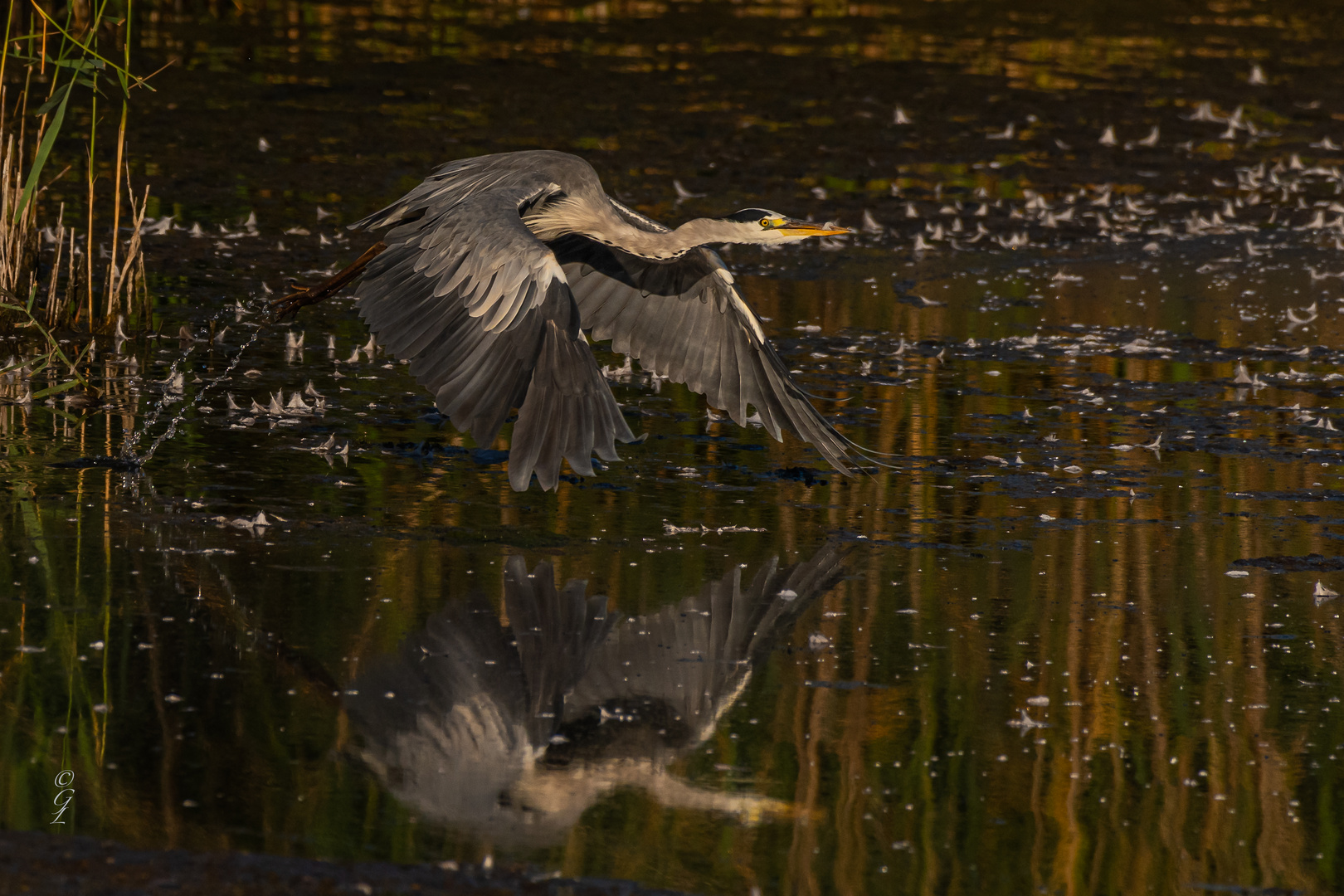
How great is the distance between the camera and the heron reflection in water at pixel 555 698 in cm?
450

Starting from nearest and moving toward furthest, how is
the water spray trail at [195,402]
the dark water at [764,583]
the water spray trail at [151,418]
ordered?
the dark water at [764,583]
the water spray trail at [151,418]
the water spray trail at [195,402]

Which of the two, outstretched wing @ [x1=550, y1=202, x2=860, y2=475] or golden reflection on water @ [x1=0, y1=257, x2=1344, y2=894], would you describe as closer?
golden reflection on water @ [x1=0, y1=257, x2=1344, y2=894]

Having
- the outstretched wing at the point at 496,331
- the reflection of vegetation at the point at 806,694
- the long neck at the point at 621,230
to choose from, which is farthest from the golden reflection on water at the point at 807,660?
the long neck at the point at 621,230

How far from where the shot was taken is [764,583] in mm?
6160

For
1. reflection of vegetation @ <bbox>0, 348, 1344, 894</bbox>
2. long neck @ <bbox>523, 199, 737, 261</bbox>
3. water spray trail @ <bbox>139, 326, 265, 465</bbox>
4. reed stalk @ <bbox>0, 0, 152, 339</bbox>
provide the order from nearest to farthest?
reflection of vegetation @ <bbox>0, 348, 1344, 894</bbox> < water spray trail @ <bbox>139, 326, 265, 465</bbox> < long neck @ <bbox>523, 199, 737, 261</bbox> < reed stalk @ <bbox>0, 0, 152, 339</bbox>

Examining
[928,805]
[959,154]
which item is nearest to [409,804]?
[928,805]

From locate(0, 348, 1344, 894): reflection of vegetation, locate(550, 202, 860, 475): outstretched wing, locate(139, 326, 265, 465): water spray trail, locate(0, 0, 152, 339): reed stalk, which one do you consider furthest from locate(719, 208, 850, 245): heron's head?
locate(0, 0, 152, 339): reed stalk

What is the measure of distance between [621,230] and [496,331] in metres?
1.13

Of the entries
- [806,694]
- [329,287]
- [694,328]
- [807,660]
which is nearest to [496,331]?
[694,328]

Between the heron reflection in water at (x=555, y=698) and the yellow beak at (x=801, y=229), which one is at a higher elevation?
the yellow beak at (x=801, y=229)

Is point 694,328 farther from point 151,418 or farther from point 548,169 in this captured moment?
point 151,418

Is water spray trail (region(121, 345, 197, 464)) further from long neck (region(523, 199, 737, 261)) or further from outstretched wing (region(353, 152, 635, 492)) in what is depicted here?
long neck (region(523, 199, 737, 261))

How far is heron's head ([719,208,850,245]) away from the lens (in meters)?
7.64

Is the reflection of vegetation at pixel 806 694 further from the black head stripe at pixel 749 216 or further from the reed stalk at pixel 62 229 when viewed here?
the reed stalk at pixel 62 229
